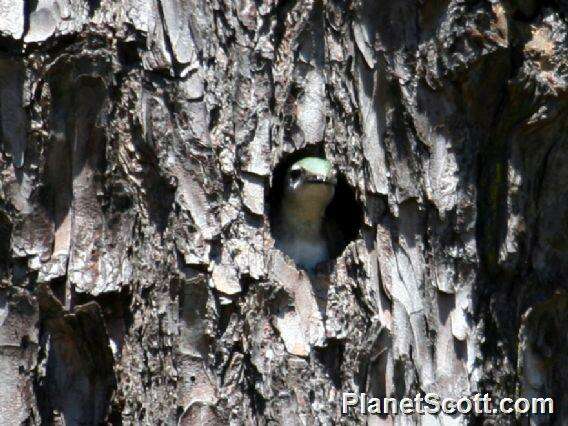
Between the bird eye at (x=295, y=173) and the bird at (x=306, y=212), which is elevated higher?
the bird eye at (x=295, y=173)

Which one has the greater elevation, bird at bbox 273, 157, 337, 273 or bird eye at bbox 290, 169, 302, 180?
bird eye at bbox 290, 169, 302, 180

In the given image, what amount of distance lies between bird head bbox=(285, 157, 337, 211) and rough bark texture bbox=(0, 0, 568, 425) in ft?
0.14

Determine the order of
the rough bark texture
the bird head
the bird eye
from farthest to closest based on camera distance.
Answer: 1. the bird eye
2. the bird head
3. the rough bark texture

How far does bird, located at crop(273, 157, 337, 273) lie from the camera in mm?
3689

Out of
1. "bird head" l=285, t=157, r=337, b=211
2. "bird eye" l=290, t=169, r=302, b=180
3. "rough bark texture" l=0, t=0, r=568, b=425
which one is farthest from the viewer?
"bird eye" l=290, t=169, r=302, b=180

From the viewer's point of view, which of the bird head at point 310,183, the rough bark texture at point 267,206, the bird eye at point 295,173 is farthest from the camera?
the bird eye at point 295,173

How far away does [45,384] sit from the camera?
353cm

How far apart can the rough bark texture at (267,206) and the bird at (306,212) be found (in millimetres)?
54

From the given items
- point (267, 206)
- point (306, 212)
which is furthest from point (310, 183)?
point (306, 212)

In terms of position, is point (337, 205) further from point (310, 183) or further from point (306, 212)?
point (310, 183)

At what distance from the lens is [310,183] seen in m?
3.62

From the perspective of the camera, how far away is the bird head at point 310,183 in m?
3.65

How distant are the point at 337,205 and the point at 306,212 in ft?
0.41

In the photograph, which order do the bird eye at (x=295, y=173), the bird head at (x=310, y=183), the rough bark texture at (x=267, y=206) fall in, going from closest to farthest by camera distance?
1. the rough bark texture at (x=267, y=206)
2. the bird head at (x=310, y=183)
3. the bird eye at (x=295, y=173)
